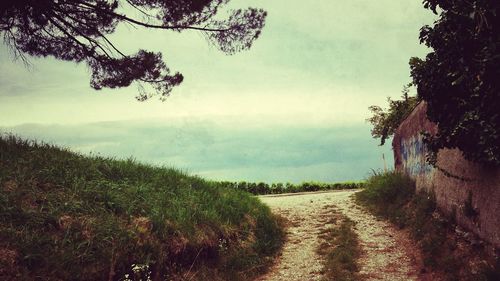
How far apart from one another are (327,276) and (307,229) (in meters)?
3.91

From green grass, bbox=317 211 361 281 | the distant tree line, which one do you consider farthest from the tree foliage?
green grass, bbox=317 211 361 281

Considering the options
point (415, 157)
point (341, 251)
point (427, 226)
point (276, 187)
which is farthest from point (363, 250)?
point (276, 187)

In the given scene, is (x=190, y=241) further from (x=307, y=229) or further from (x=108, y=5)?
(x=108, y=5)

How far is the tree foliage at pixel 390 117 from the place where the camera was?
22.4 meters

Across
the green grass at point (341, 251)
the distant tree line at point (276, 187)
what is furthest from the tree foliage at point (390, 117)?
the green grass at point (341, 251)

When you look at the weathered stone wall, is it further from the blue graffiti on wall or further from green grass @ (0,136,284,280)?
green grass @ (0,136,284,280)

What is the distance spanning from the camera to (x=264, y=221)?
10305 millimetres

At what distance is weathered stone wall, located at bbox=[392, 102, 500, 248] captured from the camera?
5.86 metres

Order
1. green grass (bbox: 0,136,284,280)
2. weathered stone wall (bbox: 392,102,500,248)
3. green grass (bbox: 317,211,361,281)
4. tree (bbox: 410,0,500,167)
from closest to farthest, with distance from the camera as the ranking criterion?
green grass (bbox: 0,136,284,280)
tree (bbox: 410,0,500,167)
weathered stone wall (bbox: 392,102,500,248)
green grass (bbox: 317,211,361,281)

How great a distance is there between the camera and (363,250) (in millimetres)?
8367

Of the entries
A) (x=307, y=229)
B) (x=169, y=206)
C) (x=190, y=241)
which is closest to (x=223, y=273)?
(x=190, y=241)

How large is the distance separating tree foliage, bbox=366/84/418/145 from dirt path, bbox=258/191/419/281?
1178cm

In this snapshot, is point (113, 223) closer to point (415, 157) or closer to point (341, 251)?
point (341, 251)

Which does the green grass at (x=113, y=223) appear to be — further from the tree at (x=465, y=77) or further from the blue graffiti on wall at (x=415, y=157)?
the tree at (x=465, y=77)
